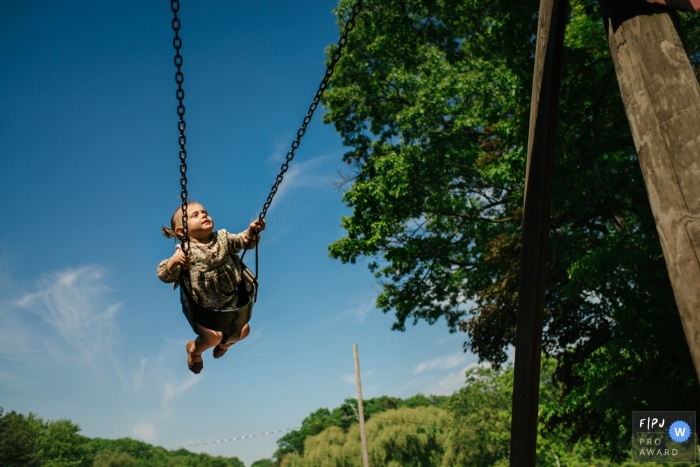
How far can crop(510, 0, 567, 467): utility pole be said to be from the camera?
327 cm

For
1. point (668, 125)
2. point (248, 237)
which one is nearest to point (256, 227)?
point (248, 237)

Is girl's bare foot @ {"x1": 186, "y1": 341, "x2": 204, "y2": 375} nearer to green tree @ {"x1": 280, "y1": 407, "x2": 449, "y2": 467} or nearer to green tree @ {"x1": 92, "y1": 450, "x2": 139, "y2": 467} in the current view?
green tree @ {"x1": 280, "y1": 407, "x2": 449, "y2": 467}

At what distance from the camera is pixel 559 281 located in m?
13.1

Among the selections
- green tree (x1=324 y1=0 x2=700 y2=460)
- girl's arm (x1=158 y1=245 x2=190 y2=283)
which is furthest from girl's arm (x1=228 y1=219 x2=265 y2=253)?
green tree (x1=324 y1=0 x2=700 y2=460)

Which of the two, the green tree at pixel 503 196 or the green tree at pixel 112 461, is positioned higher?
the green tree at pixel 503 196

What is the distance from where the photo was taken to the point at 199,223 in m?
4.28

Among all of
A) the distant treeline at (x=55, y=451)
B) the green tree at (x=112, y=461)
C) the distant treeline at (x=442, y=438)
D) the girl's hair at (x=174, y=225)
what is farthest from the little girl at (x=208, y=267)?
the green tree at (x=112, y=461)

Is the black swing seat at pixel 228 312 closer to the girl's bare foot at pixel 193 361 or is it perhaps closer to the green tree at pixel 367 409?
the girl's bare foot at pixel 193 361

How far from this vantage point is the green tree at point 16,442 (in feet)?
144

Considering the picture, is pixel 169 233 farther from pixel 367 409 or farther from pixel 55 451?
pixel 367 409

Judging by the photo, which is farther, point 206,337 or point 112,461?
point 112,461

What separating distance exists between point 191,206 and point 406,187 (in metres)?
9.45

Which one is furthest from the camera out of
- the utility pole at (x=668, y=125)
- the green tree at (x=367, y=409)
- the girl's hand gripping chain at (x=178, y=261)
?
the green tree at (x=367, y=409)

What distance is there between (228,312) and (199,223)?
2.63 ft
